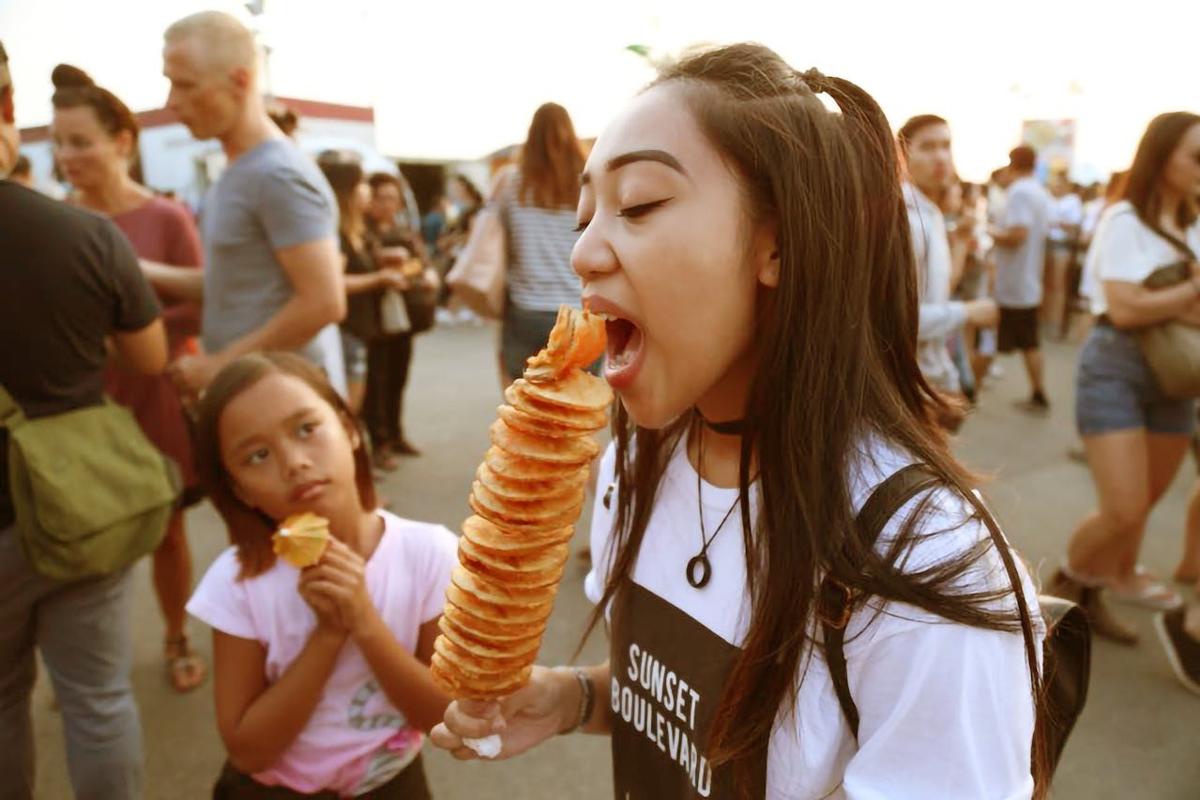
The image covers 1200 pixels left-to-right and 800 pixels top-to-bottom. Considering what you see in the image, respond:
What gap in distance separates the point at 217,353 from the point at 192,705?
1.57 metres

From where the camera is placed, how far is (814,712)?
1.07 metres

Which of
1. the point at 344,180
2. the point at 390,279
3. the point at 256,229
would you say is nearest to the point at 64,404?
the point at 256,229

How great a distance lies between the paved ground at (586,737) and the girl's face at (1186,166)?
141cm

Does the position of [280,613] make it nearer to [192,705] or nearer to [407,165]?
[192,705]

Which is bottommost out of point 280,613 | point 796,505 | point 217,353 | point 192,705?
point 192,705

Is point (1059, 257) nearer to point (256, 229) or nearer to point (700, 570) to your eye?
point (256, 229)

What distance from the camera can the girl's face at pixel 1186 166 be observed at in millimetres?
3279

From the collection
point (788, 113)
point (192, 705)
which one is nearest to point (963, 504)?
point (788, 113)

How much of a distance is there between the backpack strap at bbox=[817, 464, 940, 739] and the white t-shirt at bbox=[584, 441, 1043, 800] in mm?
11

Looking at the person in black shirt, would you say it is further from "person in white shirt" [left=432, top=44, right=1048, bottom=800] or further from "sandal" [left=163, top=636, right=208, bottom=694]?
"person in white shirt" [left=432, top=44, right=1048, bottom=800]

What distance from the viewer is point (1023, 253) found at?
7.50m

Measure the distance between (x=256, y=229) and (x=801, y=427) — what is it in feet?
8.11

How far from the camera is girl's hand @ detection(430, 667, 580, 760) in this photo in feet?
4.31

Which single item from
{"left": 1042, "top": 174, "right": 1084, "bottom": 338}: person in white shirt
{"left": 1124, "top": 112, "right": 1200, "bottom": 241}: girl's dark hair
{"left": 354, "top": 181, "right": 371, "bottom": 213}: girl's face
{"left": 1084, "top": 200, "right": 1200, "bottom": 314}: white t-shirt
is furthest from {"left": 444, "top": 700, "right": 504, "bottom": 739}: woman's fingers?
{"left": 1042, "top": 174, "right": 1084, "bottom": 338}: person in white shirt
